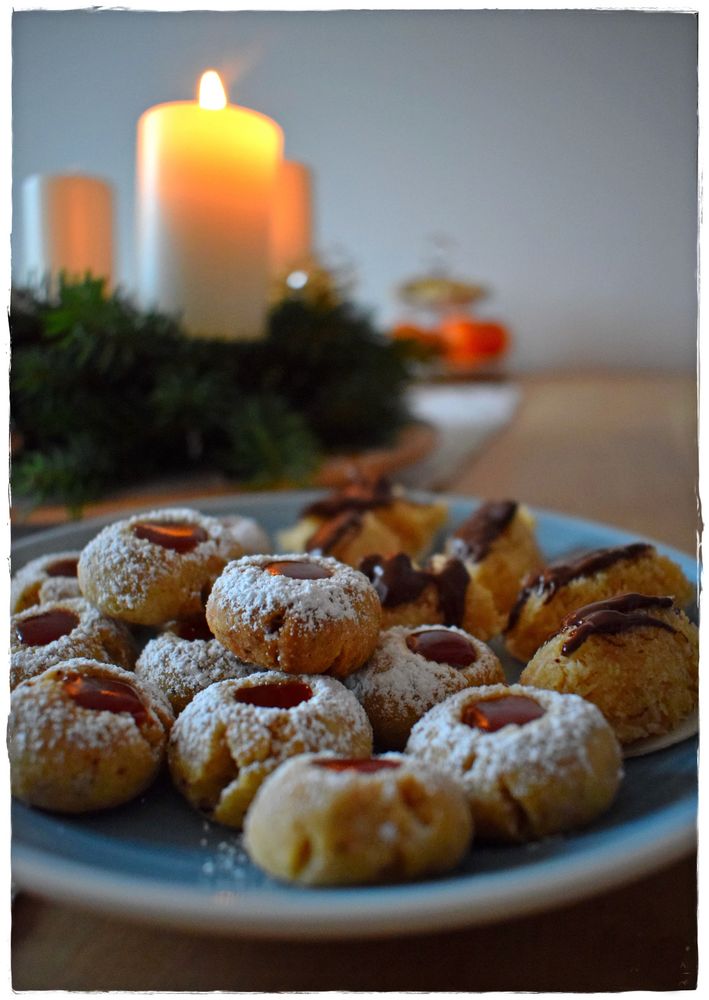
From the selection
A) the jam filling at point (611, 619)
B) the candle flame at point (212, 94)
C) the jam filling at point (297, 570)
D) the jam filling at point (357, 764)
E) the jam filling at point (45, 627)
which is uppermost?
the candle flame at point (212, 94)

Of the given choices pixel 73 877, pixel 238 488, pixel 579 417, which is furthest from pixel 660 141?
pixel 579 417

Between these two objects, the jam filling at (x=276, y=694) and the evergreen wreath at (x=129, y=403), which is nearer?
the jam filling at (x=276, y=694)

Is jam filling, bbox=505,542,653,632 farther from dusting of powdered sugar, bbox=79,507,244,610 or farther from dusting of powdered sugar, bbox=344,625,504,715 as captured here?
dusting of powdered sugar, bbox=79,507,244,610

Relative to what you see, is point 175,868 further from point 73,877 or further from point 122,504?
point 122,504

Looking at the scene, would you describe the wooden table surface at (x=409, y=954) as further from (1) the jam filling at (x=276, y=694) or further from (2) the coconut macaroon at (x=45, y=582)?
(2) the coconut macaroon at (x=45, y=582)

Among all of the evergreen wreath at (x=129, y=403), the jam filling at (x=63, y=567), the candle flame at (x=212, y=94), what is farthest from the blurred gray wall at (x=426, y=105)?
the jam filling at (x=63, y=567)

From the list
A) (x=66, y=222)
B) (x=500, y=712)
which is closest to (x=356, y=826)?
(x=500, y=712)

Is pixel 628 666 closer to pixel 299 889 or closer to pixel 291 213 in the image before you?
pixel 299 889

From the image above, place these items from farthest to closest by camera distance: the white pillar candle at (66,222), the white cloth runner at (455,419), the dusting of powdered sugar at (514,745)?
the white cloth runner at (455,419) → the white pillar candle at (66,222) → the dusting of powdered sugar at (514,745)
